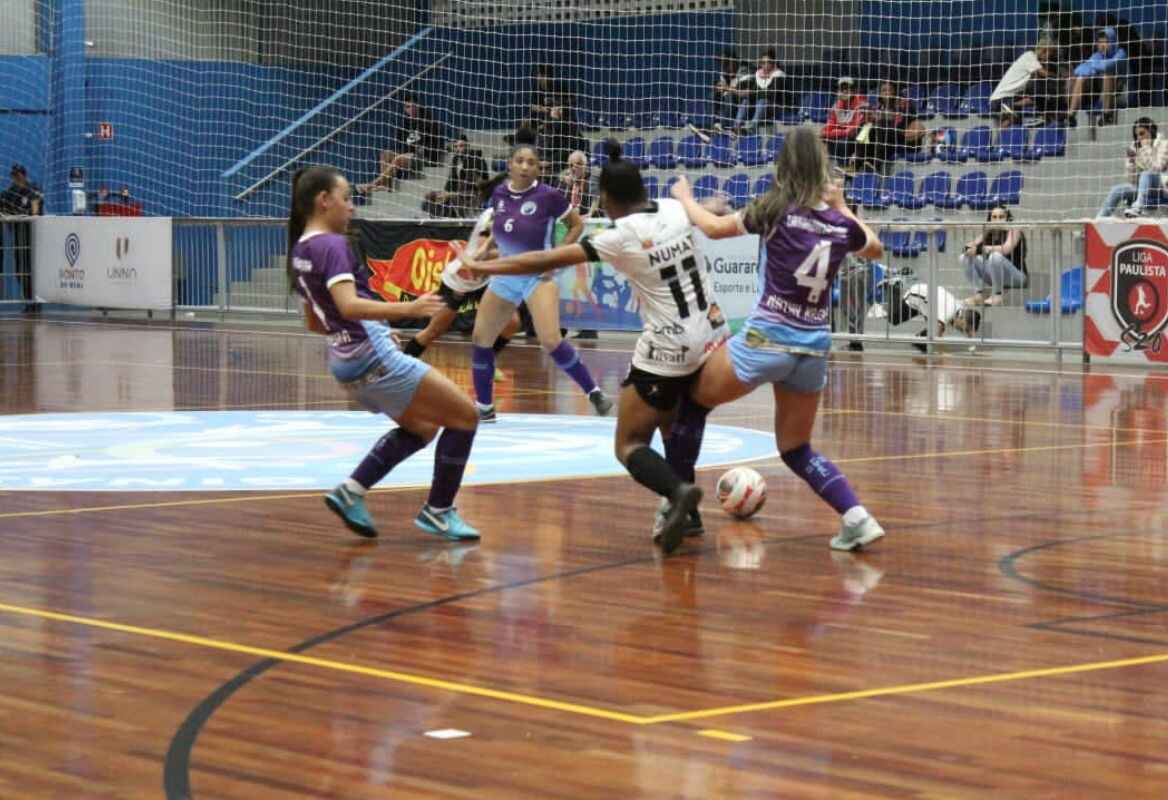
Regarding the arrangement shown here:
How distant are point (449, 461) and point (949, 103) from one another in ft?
61.1

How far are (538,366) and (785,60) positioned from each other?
1090 centimetres

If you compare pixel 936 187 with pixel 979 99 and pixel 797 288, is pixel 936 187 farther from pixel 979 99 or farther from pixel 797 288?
pixel 797 288

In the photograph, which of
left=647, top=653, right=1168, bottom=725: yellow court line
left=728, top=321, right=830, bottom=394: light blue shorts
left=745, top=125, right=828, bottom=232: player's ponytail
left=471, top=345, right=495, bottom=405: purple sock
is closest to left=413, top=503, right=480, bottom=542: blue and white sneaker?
left=728, top=321, right=830, bottom=394: light blue shorts

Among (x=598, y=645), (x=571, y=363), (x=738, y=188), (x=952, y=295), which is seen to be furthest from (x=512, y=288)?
(x=738, y=188)

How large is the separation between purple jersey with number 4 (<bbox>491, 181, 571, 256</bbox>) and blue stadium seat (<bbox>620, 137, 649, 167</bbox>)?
14.0 m

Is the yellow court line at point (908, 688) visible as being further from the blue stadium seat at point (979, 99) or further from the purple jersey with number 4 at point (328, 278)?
the blue stadium seat at point (979, 99)

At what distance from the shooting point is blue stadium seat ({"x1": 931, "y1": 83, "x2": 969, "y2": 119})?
26219 millimetres

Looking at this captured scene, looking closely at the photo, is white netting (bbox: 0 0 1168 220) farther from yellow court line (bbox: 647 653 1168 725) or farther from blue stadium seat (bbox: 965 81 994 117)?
yellow court line (bbox: 647 653 1168 725)

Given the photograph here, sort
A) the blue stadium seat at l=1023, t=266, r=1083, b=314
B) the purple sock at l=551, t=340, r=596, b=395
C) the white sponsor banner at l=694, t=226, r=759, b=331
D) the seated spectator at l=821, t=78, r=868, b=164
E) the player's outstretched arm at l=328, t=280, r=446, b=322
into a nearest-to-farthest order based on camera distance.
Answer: the player's outstretched arm at l=328, t=280, r=446, b=322
the purple sock at l=551, t=340, r=596, b=395
the blue stadium seat at l=1023, t=266, r=1083, b=314
the white sponsor banner at l=694, t=226, r=759, b=331
the seated spectator at l=821, t=78, r=868, b=164

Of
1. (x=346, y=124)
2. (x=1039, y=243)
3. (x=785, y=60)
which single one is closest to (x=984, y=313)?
(x=1039, y=243)

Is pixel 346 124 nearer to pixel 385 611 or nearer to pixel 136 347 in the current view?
pixel 136 347

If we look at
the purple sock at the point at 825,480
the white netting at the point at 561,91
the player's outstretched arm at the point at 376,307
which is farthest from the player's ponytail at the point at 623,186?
the white netting at the point at 561,91

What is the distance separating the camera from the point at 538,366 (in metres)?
20.7

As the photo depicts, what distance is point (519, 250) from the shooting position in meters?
Result: 14.4
